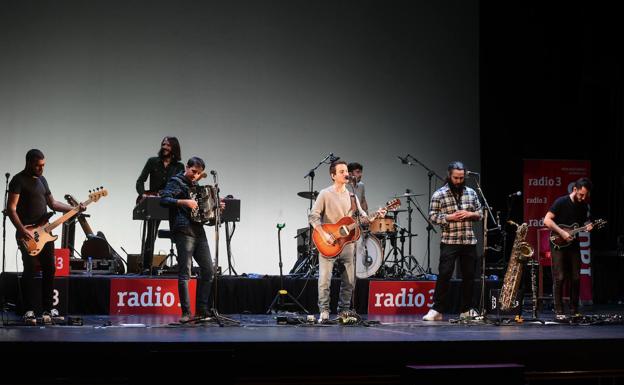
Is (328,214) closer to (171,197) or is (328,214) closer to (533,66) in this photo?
(171,197)

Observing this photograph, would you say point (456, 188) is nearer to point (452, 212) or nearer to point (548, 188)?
point (452, 212)

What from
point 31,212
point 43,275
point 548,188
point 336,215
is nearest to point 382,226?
point 336,215

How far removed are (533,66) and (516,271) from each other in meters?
5.25

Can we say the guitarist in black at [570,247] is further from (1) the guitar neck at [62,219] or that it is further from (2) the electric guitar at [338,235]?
(1) the guitar neck at [62,219]

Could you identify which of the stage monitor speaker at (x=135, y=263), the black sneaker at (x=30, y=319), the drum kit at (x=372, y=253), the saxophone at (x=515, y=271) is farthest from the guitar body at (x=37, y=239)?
the saxophone at (x=515, y=271)

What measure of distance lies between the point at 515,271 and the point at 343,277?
2483 millimetres

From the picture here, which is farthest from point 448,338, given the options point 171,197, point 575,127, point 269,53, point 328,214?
point 575,127

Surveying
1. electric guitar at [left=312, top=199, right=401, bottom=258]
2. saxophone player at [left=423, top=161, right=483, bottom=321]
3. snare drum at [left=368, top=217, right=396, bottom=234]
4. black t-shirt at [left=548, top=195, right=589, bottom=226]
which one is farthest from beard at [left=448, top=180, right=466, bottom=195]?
snare drum at [left=368, top=217, right=396, bottom=234]

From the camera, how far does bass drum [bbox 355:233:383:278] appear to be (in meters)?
11.1

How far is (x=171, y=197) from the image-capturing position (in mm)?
7844

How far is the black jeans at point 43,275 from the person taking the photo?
798cm

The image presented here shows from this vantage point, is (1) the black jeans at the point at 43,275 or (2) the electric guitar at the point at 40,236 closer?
(2) the electric guitar at the point at 40,236
